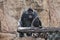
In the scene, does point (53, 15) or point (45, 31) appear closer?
point (45, 31)

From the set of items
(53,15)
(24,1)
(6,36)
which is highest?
(24,1)

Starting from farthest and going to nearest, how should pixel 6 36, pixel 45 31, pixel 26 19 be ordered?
pixel 6 36 → pixel 26 19 → pixel 45 31

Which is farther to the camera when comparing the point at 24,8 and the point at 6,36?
the point at 24,8

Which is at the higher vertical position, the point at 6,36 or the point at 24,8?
the point at 24,8

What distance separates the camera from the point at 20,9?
3.95 metres

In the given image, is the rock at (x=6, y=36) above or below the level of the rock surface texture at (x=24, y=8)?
below

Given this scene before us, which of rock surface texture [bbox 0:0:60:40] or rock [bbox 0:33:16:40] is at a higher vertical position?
rock surface texture [bbox 0:0:60:40]

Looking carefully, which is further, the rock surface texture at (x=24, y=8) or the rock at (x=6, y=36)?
the rock surface texture at (x=24, y=8)

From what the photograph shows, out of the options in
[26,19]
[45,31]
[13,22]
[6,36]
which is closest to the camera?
[45,31]

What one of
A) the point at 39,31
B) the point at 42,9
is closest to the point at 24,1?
the point at 42,9

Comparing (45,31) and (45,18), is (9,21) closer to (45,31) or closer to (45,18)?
(45,18)

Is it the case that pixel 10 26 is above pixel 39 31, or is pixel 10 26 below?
below

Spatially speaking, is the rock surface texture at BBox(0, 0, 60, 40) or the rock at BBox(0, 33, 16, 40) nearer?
the rock at BBox(0, 33, 16, 40)

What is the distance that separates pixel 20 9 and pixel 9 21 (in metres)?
0.30
